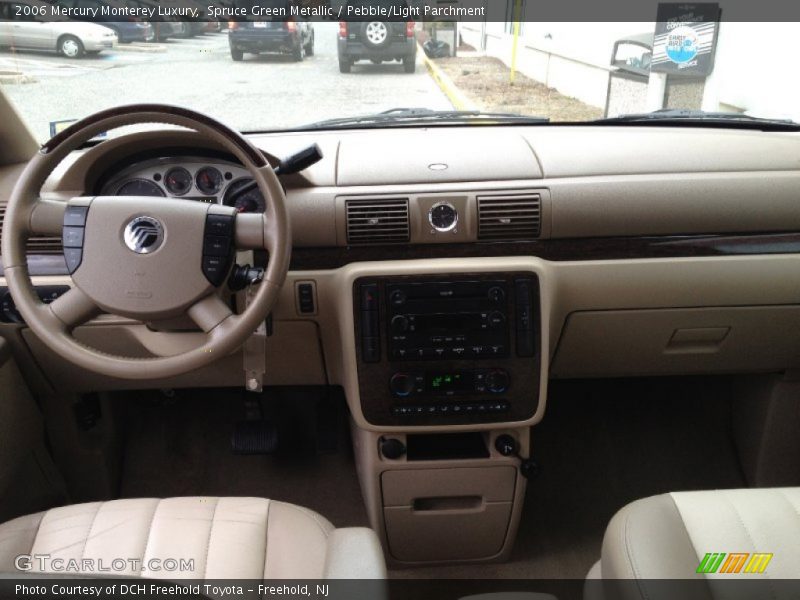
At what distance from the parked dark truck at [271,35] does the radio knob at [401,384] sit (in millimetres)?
1034

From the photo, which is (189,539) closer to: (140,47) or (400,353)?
(400,353)

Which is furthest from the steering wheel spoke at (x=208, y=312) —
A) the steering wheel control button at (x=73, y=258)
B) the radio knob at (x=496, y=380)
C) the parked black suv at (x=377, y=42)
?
the parked black suv at (x=377, y=42)

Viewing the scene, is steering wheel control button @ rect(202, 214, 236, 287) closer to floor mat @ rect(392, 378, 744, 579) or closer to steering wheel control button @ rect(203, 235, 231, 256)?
steering wheel control button @ rect(203, 235, 231, 256)

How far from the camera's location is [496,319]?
1690 millimetres

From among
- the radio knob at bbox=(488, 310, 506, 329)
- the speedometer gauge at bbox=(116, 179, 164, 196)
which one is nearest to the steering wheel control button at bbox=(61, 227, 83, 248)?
the speedometer gauge at bbox=(116, 179, 164, 196)

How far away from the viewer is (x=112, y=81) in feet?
6.38

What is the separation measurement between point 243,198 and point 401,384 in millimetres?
654

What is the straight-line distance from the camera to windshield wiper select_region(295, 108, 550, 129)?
2045 mm

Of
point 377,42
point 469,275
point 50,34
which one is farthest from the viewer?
point 377,42

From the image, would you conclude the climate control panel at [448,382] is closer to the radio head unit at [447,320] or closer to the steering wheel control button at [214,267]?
the radio head unit at [447,320]

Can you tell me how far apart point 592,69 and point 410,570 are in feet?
6.16

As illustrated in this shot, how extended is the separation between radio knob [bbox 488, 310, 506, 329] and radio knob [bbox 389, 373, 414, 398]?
0.26m

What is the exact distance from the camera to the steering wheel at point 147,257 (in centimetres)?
136

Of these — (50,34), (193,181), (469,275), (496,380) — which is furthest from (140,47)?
(496,380)
